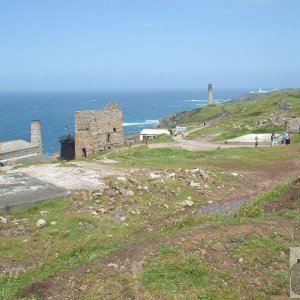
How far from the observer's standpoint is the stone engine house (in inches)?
1557

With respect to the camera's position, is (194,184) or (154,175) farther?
(154,175)

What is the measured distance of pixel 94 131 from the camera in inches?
1560

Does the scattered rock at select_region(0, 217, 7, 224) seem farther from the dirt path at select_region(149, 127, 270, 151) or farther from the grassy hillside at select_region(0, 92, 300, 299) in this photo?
the dirt path at select_region(149, 127, 270, 151)

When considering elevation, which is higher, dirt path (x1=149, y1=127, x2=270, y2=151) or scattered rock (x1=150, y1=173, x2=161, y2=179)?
scattered rock (x1=150, y1=173, x2=161, y2=179)

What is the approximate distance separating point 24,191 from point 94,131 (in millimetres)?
20761

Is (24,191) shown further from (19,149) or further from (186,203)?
(19,149)

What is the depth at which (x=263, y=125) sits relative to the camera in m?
49.5

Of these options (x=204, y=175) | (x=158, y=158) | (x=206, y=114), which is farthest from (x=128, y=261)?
(x=206, y=114)

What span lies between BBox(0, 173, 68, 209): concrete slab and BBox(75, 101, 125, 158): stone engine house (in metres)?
17.5

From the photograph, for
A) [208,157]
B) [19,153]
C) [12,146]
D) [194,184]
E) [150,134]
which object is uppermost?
[194,184]

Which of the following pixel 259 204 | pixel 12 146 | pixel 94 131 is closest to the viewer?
pixel 259 204

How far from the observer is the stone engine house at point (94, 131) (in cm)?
3954

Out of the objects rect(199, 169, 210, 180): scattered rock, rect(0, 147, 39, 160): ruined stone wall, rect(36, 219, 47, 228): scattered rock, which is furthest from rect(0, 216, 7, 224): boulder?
rect(0, 147, 39, 160): ruined stone wall

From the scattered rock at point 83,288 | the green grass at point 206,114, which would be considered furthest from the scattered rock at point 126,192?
the green grass at point 206,114
